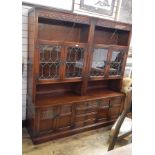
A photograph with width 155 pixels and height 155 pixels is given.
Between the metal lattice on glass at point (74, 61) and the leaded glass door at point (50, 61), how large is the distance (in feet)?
0.43

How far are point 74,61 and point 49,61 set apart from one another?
38 centimetres

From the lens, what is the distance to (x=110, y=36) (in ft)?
9.96

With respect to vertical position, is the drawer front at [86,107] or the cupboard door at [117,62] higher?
the cupboard door at [117,62]

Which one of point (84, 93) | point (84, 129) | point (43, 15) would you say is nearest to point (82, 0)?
point (43, 15)

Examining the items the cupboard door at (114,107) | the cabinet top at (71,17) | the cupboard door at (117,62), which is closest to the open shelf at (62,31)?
the cabinet top at (71,17)

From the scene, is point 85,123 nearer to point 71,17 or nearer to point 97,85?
point 97,85

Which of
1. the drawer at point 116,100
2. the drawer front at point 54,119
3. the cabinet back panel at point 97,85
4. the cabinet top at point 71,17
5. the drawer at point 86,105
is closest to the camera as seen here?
the cabinet top at point 71,17

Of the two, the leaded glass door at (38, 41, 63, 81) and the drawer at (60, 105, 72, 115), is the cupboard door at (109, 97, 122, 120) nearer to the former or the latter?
the drawer at (60, 105, 72, 115)

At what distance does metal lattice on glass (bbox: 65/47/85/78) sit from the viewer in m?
2.37

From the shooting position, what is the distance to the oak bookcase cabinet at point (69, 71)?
86.9 inches

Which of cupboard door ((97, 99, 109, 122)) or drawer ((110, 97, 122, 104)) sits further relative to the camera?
drawer ((110, 97, 122, 104))

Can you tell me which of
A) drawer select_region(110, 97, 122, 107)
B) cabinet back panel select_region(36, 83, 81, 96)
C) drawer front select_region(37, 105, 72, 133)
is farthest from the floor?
cabinet back panel select_region(36, 83, 81, 96)

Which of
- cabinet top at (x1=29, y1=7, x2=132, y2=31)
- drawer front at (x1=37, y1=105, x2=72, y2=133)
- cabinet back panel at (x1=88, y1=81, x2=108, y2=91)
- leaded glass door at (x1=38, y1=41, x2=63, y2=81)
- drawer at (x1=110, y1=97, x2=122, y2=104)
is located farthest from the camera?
cabinet back panel at (x1=88, y1=81, x2=108, y2=91)

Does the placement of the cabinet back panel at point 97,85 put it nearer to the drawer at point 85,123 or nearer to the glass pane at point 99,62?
the glass pane at point 99,62
